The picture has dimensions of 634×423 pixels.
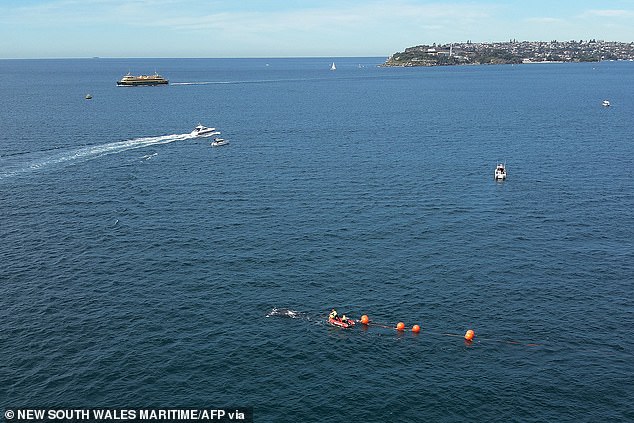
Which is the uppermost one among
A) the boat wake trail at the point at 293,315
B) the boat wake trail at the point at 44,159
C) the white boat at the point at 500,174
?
the boat wake trail at the point at 44,159

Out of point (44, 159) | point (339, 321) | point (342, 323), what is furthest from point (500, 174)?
point (44, 159)

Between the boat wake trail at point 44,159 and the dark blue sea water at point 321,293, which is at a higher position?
the boat wake trail at point 44,159

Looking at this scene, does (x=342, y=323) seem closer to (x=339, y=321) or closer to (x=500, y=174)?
(x=339, y=321)

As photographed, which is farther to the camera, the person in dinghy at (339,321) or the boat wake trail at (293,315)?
the boat wake trail at (293,315)

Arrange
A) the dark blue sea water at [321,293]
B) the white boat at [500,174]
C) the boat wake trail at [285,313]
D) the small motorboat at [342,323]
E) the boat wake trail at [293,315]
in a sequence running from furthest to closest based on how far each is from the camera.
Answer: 1. the white boat at [500,174]
2. the boat wake trail at [285,313]
3. the boat wake trail at [293,315]
4. the small motorboat at [342,323]
5. the dark blue sea water at [321,293]

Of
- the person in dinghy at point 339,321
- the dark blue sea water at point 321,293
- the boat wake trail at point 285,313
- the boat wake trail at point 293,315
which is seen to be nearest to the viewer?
the dark blue sea water at point 321,293

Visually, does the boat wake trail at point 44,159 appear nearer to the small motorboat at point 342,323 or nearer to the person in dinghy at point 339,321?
the person in dinghy at point 339,321

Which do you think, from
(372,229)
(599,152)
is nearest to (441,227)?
(372,229)

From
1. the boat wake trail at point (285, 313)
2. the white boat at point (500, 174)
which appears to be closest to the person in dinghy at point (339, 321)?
the boat wake trail at point (285, 313)

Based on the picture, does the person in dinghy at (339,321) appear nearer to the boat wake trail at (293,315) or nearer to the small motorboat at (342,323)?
the small motorboat at (342,323)
